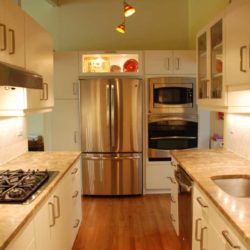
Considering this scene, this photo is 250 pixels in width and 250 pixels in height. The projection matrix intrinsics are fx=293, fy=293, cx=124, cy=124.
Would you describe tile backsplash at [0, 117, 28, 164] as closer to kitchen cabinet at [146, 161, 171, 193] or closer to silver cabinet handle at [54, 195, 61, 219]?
silver cabinet handle at [54, 195, 61, 219]

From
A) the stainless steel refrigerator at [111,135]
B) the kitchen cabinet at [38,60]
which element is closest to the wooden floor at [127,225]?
the stainless steel refrigerator at [111,135]

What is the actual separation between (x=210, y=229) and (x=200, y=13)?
136 inches

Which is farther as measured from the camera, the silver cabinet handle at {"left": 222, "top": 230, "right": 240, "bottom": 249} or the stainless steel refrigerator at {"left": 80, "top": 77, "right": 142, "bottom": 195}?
the stainless steel refrigerator at {"left": 80, "top": 77, "right": 142, "bottom": 195}

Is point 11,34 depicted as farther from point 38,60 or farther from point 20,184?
point 20,184

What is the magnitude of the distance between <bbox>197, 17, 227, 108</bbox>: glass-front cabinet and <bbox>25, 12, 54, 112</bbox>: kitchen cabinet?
60.4 inches

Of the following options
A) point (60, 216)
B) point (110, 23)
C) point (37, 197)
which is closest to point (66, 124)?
point (110, 23)

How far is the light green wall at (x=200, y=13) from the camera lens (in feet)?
Result: 11.9

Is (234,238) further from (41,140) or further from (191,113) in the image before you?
(41,140)

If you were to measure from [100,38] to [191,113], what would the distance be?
6.44 ft

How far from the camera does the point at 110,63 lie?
4.58 m

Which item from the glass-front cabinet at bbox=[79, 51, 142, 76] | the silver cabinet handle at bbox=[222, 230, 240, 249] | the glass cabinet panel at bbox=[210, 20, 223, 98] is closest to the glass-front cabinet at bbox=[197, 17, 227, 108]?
the glass cabinet panel at bbox=[210, 20, 223, 98]

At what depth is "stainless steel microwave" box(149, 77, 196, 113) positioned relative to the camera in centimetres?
419

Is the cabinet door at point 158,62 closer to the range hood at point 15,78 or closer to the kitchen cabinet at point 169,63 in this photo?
the kitchen cabinet at point 169,63

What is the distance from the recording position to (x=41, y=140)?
4809mm
